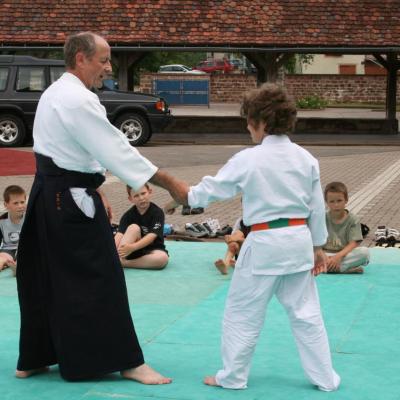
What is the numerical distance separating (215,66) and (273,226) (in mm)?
58673

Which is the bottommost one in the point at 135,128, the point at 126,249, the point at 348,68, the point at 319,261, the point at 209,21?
the point at 126,249

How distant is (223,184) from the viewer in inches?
202

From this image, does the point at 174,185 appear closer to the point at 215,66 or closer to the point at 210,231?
the point at 210,231

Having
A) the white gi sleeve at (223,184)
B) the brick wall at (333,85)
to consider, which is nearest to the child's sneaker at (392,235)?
the white gi sleeve at (223,184)

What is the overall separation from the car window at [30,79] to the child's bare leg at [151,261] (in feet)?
55.4

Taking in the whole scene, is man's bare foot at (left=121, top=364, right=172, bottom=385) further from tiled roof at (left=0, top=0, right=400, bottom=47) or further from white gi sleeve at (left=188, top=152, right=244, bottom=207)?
tiled roof at (left=0, top=0, right=400, bottom=47)

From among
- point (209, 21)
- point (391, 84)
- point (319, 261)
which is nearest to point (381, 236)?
point (319, 261)

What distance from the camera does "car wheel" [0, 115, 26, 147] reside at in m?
25.5

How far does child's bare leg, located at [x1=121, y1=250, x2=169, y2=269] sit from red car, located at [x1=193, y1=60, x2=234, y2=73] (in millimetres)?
53086

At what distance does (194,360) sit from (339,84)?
4962 cm

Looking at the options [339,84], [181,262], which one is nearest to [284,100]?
[181,262]

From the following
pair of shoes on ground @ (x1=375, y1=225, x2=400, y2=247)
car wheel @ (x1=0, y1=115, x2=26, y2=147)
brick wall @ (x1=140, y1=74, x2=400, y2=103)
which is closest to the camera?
pair of shoes on ground @ (x1=375, y1=225, x2=400, y2=247)

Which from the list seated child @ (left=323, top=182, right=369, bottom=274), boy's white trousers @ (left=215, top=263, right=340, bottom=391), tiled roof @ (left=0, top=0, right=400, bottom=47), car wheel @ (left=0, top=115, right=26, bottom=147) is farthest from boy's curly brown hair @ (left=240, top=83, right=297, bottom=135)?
tiled roof @ (left=0, top=0, right=400, bottom=47)

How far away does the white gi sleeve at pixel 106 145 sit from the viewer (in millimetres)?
5215
